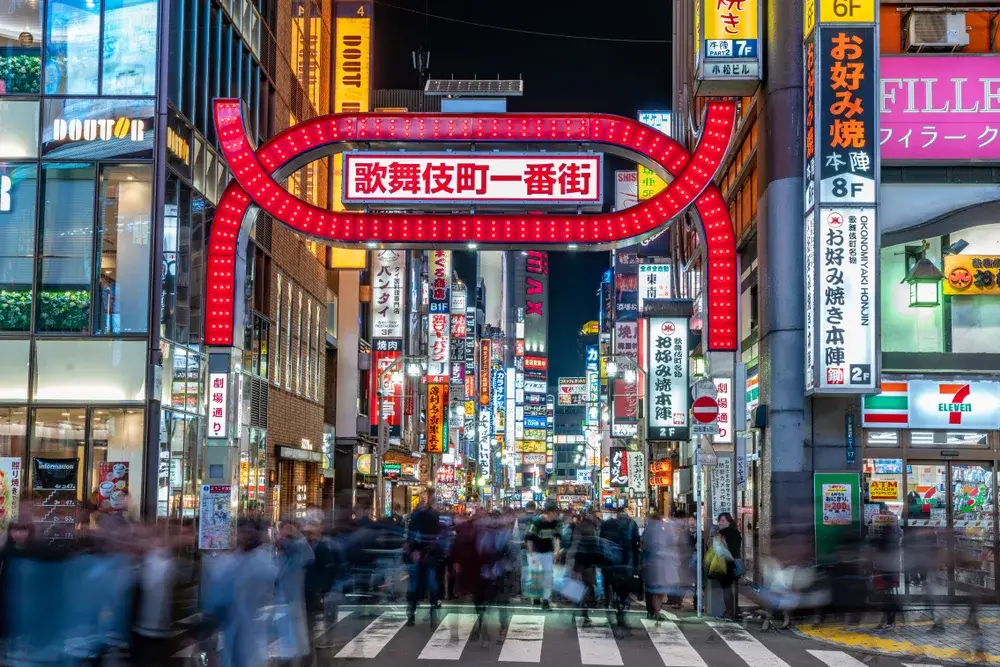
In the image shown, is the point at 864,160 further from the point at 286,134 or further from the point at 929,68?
the point at 286,134

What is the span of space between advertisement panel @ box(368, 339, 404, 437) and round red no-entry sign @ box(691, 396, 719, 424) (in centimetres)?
2865

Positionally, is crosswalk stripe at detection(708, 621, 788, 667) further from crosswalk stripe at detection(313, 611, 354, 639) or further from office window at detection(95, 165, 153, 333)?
office window at detection(95, 165, 153, 333)

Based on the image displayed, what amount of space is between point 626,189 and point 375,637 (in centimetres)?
4252

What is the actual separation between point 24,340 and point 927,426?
19302 mm

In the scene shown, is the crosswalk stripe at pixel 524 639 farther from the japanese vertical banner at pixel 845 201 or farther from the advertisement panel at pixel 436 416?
the advertisement panel at pixel 436 416

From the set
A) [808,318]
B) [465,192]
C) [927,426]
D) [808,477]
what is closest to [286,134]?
[465,192]

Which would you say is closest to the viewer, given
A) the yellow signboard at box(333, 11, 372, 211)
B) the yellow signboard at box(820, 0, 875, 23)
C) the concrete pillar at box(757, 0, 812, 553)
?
the yellow signboard at box(820, 0, 875, 23)

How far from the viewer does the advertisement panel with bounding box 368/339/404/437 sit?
182 ft

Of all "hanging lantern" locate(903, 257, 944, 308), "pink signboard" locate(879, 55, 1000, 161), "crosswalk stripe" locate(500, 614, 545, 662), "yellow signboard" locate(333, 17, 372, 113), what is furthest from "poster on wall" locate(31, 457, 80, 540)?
"yellow signboard" locate(333, 17, 372, 113)

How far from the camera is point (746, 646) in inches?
722

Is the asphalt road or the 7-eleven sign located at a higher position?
the 7-eleven sign

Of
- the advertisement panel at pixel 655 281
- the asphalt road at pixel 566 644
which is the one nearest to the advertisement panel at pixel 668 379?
the advertisement panel at pixel 655 281

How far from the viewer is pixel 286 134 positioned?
21484 millimetres

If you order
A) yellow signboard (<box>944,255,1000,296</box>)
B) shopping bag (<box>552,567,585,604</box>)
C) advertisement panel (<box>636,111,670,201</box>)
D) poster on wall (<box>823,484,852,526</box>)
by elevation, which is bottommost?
shopping bag (<box>552,567,585,604</box>)
